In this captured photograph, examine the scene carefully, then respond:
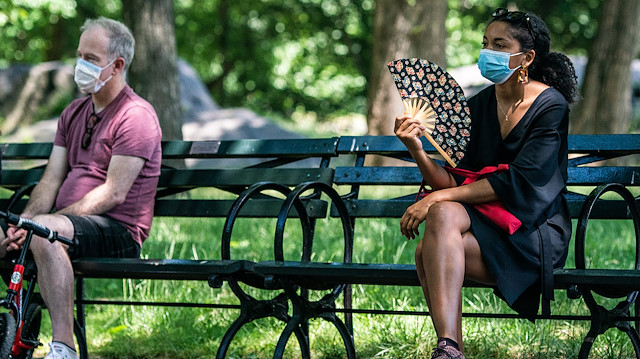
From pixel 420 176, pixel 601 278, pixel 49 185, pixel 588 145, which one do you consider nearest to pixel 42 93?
pixel 49 185

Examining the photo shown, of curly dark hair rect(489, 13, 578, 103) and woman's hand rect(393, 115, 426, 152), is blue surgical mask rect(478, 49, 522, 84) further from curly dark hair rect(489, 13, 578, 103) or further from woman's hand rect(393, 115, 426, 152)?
woman's hand rect(393, 115, 426, 152)

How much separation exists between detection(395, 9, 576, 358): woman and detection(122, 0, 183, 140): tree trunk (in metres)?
4.81

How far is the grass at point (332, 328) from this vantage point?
14.0 ft

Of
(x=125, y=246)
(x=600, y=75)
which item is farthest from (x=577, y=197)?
(x=600, y=75)

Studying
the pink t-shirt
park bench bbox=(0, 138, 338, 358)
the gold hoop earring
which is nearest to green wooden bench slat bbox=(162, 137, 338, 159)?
park bench bbox=(0, 138, 338, 358)

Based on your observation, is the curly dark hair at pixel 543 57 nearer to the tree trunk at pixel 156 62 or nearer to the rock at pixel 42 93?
the tree trunk at pixel 156 62

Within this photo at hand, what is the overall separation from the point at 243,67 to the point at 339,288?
941 inches

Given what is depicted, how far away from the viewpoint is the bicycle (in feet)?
11.2

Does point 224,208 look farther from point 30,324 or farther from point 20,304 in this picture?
point 20,304

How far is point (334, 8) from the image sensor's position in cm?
2530

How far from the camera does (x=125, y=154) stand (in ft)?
14.3

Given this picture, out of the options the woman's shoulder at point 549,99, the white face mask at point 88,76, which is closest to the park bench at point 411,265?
the woman's shoulder at point 549,99

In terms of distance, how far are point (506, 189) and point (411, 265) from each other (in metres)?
0.49

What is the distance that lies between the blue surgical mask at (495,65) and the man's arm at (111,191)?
70.6 inches
